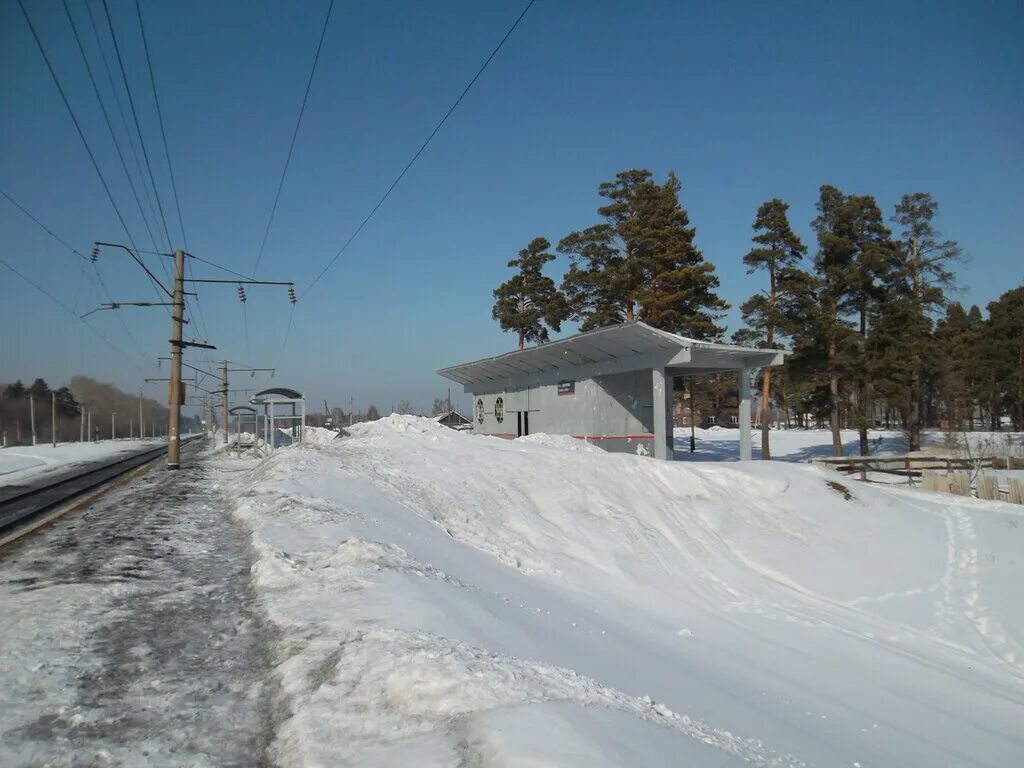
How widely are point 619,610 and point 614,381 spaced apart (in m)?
19.2

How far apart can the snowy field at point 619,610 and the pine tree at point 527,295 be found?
86.9 feet

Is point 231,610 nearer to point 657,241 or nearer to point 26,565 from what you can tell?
point 26,565

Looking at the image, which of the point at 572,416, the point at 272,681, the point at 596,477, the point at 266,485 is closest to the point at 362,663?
the point at 272,681

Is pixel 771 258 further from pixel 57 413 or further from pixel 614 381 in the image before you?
pixel 57 413

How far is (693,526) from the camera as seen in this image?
14750 mm

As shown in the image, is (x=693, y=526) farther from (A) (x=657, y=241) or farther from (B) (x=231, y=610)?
(A) (x=657, y=241)

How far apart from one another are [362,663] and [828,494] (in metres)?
16.0

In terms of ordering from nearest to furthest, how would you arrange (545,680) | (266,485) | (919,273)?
(545,680) < (266,485) < (919,273)

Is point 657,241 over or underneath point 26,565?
over

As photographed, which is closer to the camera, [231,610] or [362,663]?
[362,663]

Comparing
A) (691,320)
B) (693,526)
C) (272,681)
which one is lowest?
(693,526)

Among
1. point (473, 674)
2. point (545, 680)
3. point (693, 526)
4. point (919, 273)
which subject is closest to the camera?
point (473, 674)

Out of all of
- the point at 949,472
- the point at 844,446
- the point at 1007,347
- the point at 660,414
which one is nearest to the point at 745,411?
the point at 660,414

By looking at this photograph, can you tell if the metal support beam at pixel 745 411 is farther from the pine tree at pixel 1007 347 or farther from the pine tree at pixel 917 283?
the pine tree at pixel 1007 347
